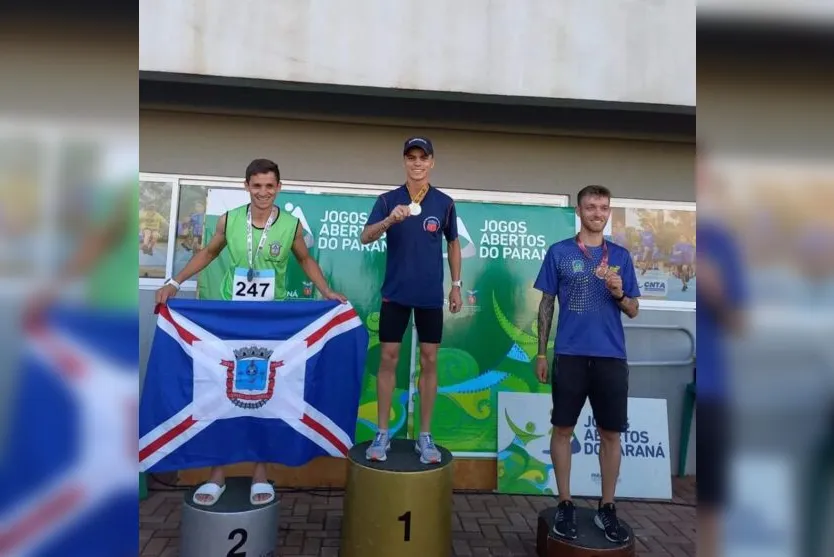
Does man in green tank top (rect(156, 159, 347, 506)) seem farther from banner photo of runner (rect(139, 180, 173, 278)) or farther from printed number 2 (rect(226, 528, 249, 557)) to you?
banner photo of runner (rect(139, 180, 173, 278))

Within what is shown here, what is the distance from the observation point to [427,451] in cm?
315

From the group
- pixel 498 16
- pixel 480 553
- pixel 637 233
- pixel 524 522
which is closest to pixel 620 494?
pixel 524 522

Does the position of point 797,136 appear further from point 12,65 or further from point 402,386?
point 402,386

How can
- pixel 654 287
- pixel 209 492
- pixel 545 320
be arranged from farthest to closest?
1. pixel 654 287
2. pixel 545 320
3. pixel 209 492

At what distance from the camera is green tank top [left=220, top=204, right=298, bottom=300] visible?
3193 millimetres

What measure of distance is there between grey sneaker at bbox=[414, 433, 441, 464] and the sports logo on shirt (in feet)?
3.12

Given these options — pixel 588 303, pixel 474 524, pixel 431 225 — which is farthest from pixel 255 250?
pixel 474 524

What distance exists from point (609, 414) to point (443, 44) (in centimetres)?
334

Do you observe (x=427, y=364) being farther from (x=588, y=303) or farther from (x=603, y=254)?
(x=603, y=254)

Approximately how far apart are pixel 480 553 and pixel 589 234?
7.08 ft

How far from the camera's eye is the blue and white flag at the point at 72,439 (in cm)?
71

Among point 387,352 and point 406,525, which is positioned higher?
point 387,352

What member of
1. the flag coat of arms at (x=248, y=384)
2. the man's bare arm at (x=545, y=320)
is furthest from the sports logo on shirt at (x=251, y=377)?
the man's bare arm at (x=545, y=320)

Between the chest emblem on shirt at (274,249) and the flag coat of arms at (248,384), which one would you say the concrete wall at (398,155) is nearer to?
the chest emblem on shirt at (274,249)
